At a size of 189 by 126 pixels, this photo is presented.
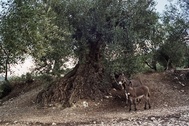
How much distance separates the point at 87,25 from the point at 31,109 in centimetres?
757

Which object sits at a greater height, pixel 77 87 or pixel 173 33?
pixel 173 33

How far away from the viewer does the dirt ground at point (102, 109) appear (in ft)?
65.1

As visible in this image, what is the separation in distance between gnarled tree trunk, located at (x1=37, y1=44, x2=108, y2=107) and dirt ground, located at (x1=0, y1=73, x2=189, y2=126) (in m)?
0.70

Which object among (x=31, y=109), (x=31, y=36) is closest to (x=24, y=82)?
(x=31, y=109)

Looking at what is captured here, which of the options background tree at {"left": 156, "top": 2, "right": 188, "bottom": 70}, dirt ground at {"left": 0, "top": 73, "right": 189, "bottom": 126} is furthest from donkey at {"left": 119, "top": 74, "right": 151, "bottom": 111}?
background tree at {"left": 156, "top": 2, "right": 188, "bottom": 70}

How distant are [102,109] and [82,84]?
2.88 metres

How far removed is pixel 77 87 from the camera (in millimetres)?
24844

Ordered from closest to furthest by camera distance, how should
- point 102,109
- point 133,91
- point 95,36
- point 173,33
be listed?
1. point 133,91
2. point 102,109
3. point 95,36
4. point 173,33

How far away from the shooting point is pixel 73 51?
939 inches

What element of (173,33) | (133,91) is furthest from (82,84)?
(173,33)

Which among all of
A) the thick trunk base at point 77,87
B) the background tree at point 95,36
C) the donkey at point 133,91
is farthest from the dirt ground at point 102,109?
the background tree at point 95,36

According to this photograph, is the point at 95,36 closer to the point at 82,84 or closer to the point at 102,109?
the point at 82,84

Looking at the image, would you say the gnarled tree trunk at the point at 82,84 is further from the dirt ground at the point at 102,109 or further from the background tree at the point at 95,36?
the dirt ground at the point at 102,109

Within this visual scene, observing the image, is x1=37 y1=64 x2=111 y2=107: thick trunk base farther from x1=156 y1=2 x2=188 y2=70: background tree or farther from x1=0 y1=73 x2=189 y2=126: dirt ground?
x1=156 y1=2 x2=188 y2=70: background tree
